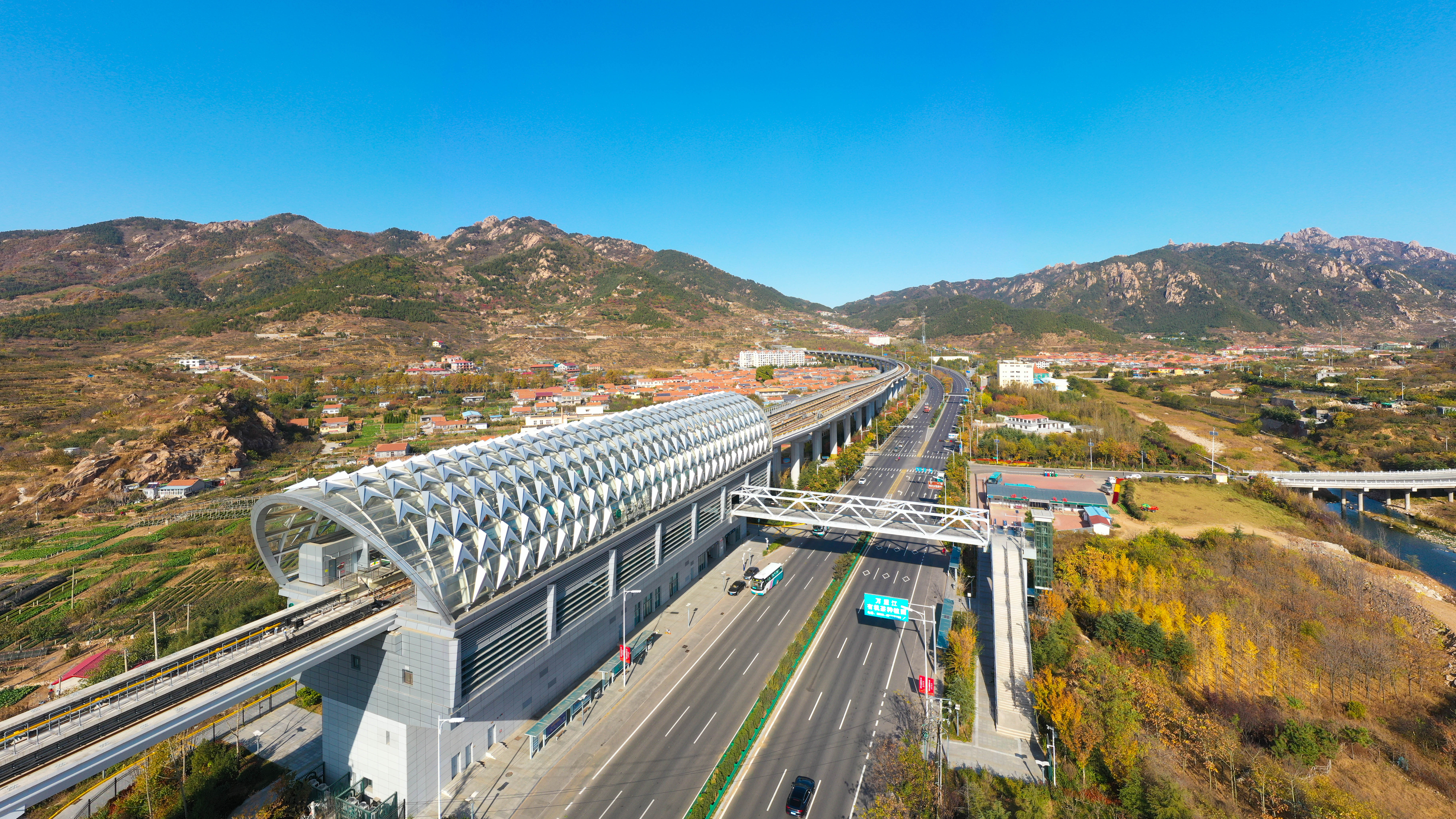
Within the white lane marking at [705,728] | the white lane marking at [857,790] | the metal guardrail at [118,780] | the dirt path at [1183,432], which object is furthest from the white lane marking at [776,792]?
the dirt path at [1183,432]

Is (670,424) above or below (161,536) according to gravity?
above

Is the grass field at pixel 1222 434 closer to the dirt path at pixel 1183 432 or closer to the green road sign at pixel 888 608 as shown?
the dirt path at pixel 1183 432

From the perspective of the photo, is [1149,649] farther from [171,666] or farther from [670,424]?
[171,666]

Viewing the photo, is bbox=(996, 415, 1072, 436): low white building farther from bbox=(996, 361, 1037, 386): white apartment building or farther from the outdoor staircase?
the outdoor staircase

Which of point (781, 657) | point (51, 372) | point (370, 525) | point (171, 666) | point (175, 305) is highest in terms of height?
point (175, 305)

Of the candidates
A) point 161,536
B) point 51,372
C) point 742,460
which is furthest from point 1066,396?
point 51,372

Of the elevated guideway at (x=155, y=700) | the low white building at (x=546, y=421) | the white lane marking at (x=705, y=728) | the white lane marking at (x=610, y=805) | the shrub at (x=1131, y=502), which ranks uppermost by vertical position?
the low white building at (x=546, y=421)

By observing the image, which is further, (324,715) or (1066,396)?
(1066,396)

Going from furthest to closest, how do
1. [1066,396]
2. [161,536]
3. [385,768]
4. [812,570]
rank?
[1066,396] < [161,536] < [812,570] < [385,768]
